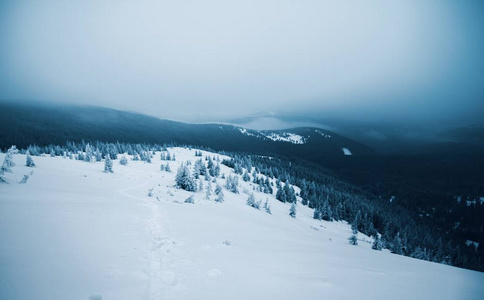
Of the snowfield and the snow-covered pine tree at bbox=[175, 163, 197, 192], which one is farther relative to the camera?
the snow-covered pine tree at bbox=[175, 163, 197, 192]

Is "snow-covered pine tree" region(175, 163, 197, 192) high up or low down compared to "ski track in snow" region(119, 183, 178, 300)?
down

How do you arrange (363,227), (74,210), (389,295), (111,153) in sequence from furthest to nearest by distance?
(111,153) < (363,227) < (74,210) < (389,295)

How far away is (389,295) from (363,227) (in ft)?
187

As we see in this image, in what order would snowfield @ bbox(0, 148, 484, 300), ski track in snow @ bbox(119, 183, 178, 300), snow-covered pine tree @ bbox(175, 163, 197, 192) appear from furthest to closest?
1. snow-covered pine tree @ bbox(175, 163, 197, 192)
2. ski track in snow @ bbox(119, 183, 178, 300)
3. snowfield @ bbox(0, 148, 484, 300)

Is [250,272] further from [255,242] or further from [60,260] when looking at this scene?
[60,260]

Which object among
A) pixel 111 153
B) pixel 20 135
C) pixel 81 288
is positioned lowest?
pixel 20 135

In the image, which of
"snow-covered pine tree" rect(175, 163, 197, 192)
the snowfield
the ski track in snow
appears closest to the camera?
the snowfield

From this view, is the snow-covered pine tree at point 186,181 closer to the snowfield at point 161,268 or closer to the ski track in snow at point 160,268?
the snowfield at point 161,268

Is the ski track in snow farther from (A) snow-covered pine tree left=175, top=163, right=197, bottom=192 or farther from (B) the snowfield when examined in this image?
(A) snow-covered pine tree left=175, top=163, right=197, bottom=192

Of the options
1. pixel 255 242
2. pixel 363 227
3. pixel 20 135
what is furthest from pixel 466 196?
pixel 20 135

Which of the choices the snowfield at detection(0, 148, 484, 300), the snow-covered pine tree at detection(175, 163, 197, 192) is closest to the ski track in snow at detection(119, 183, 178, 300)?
the snowfield at detection(0, 148, 484, 300)

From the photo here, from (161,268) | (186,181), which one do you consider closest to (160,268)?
(161,268)

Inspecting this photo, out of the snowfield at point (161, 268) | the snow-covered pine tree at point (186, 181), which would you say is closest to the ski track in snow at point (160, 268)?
the snowfield at point (161, 268)

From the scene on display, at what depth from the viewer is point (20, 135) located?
472 ft
